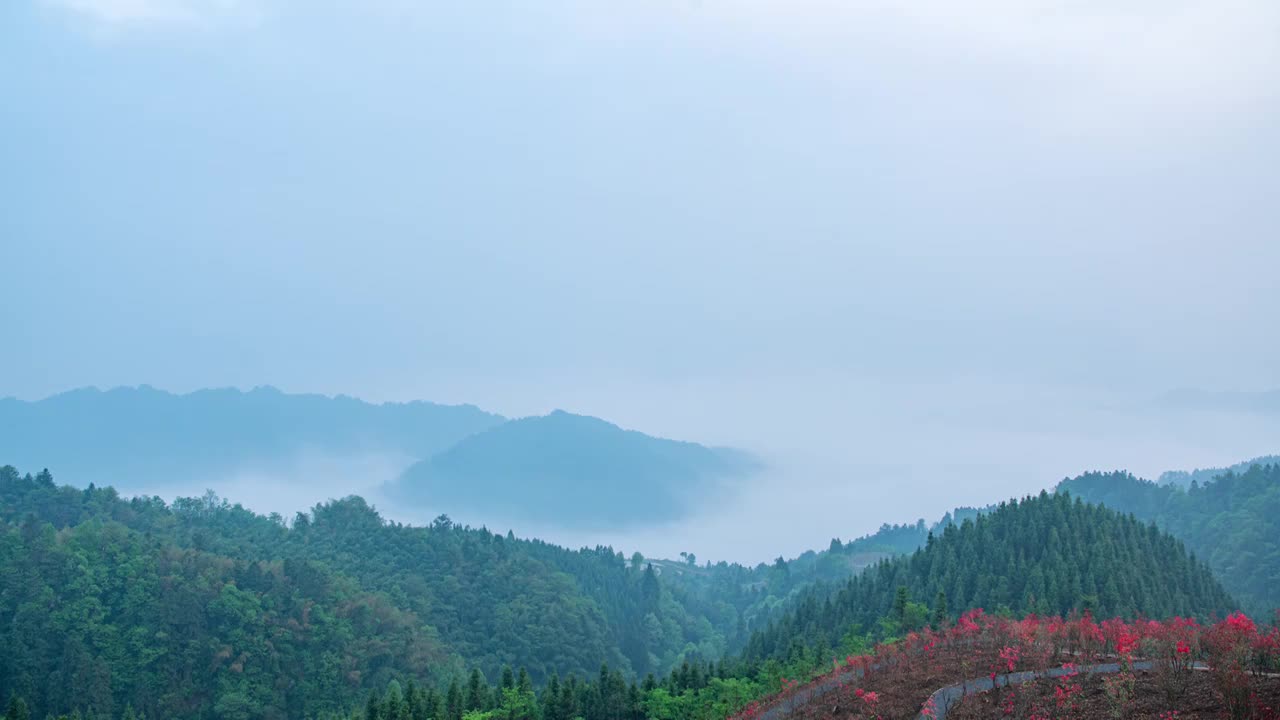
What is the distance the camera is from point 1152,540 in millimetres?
58594

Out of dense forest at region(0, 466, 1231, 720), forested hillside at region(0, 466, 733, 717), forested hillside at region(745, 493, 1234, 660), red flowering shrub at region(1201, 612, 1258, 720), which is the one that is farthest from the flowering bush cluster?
forested hillside at region(0, 466, 733, 717)

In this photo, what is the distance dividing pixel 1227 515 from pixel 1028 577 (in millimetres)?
67130

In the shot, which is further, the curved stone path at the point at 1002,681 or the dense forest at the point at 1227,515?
the dense forest at the point at 1227,515

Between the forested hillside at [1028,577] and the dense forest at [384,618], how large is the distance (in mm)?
168

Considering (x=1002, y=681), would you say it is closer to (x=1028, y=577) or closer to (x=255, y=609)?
(x=1028, y=577)

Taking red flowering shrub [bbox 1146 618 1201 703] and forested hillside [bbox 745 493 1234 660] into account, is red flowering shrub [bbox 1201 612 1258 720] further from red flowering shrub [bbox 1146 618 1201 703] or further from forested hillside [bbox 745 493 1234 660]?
forested hillside [bbox 745 493 1234 660]

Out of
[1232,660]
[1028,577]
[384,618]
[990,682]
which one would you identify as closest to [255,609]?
[384,618]

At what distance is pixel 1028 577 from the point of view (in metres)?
50.6

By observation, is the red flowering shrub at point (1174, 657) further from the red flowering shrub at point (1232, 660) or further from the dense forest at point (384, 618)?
the dense forest at point (384, 618)

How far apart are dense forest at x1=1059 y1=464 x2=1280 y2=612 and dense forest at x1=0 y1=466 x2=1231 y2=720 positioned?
2449 centimetres

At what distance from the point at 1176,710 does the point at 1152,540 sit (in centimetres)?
5081

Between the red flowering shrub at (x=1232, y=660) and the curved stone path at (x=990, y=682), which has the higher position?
the red flowering shrub at (x=1232, y=660)

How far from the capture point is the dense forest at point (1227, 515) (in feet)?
270

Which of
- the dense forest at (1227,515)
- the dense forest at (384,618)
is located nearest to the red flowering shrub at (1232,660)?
the dense forest at (384,618)
